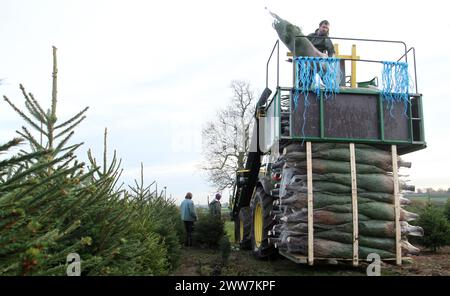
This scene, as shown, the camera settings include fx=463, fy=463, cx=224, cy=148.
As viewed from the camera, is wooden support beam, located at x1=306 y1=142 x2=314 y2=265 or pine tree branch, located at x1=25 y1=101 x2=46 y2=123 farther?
wooden support beam, located at x1=306 y1=142 x2=314 y2=265

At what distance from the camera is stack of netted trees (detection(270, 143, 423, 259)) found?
23.3 feet

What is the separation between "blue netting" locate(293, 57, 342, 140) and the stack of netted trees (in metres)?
0.61

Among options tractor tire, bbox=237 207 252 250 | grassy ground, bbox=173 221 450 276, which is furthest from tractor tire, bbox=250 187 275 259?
tractor tire, bbox=237 207 252 250

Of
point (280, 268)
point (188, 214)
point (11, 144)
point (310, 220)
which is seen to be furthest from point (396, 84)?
point (188, 214)

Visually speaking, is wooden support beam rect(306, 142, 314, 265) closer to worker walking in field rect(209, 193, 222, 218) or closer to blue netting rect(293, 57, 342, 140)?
Answer: blue netting rect(293, 57, 342, 140)

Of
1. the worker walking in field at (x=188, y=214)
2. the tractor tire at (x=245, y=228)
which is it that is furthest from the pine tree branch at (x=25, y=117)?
the worker walking in field at (x=188, y=214)

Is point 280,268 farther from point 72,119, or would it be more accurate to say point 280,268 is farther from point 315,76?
point 72,119

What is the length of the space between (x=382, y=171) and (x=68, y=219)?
5.36 meters

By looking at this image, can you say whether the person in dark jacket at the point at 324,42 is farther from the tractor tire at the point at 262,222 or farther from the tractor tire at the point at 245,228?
the tractor tire at the point at 245,228

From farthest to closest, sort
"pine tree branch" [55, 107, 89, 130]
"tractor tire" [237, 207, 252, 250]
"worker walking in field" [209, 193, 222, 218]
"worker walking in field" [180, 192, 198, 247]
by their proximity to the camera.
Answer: "worker walking in field" [209, 193, 222, 218] < "worker walking in field" [180, 192, 198, 247] < "tractor tire" [237, 207, 252, 250] < "pine tree branch" [55, 107, 89, 130]

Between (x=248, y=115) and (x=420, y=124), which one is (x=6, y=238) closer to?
(x=420, y=124)
